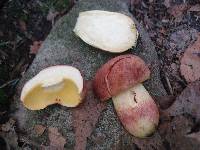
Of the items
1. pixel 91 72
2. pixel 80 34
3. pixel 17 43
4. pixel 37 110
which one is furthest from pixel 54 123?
pixel 17 43

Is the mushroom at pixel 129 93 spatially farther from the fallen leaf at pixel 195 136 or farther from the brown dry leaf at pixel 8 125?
the brown dry leaf at pixel 8 125

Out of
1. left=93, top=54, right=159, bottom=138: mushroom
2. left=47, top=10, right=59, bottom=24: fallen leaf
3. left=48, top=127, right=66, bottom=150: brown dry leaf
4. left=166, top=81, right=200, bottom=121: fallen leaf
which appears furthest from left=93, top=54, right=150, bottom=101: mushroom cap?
left=47, top=10, right=59, bottom=24: fallen leaf

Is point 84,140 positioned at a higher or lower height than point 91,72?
lower

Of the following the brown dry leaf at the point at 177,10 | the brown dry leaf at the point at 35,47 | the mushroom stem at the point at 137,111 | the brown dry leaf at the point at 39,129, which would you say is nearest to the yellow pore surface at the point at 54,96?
the brown dry leaf at the point at 39,129

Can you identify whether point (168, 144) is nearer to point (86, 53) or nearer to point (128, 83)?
point (128, 83)

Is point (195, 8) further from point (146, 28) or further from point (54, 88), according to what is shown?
point (54, 88)

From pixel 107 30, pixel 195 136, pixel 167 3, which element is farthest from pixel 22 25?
pixel 195 136
